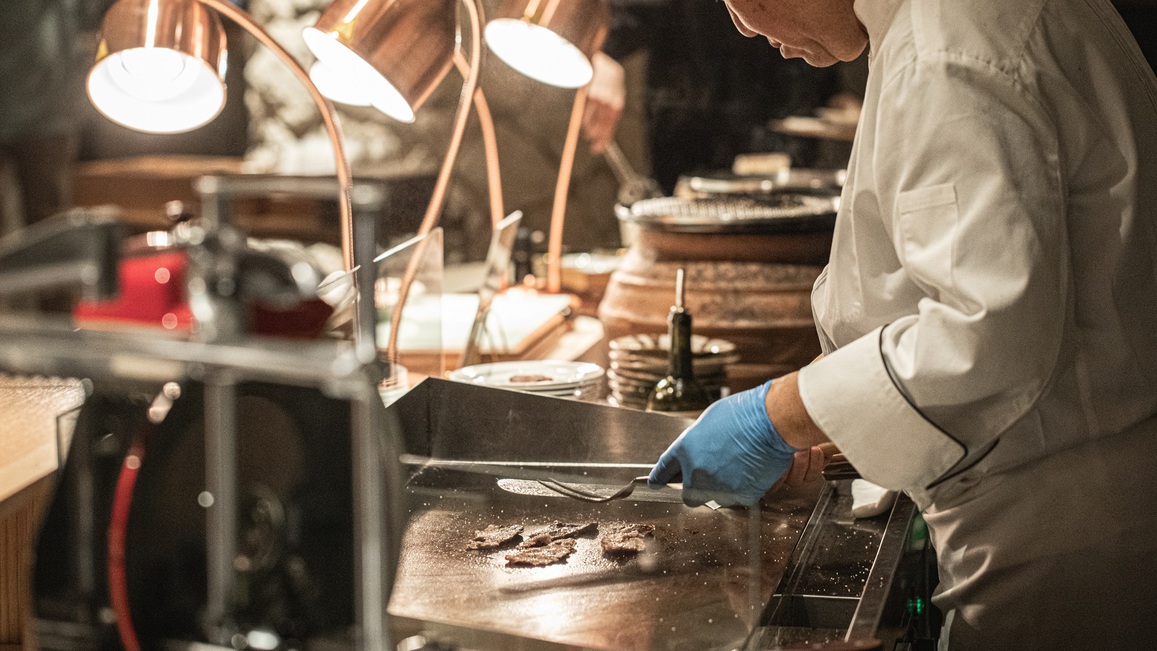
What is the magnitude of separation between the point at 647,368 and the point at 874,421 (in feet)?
2.64

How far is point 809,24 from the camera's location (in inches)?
68.1

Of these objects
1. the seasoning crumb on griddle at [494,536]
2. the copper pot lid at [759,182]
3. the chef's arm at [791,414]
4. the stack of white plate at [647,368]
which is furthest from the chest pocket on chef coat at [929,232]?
the copper pot lid at [759,182]

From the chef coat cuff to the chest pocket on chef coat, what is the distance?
113mm

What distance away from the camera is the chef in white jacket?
1.37m

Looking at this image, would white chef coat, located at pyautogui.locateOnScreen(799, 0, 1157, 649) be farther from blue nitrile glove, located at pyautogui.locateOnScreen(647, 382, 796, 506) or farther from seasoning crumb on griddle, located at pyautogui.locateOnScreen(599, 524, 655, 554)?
seasoning crumb on griddle, located at pyautogui.locateOnScreen(599, 524, 655, 554)

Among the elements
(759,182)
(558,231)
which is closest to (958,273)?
(558,231)

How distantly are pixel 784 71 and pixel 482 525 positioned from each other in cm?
533

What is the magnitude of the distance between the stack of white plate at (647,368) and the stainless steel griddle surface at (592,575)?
45 centimetres

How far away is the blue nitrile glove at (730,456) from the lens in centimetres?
158

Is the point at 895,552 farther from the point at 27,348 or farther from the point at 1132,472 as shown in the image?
the point at 27,348

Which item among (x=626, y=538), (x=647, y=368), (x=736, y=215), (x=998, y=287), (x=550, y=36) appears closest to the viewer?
(x=998, y=287)

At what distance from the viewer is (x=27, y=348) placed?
808 mm

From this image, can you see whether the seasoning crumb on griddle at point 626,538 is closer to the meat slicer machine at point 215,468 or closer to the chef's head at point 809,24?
the meat slicer machine at point 215,468

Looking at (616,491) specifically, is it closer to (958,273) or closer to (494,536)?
(494,536)
